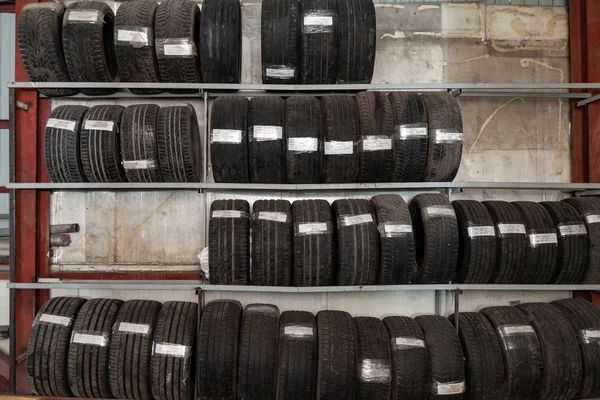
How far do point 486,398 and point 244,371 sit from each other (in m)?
2.05

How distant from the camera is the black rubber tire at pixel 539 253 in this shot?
3.42 meters

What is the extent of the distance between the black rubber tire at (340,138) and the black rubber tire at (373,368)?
1.43 meters

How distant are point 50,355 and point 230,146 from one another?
7.85ft

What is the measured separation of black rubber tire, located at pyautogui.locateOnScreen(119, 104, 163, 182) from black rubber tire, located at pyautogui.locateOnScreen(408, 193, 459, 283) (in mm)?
2488

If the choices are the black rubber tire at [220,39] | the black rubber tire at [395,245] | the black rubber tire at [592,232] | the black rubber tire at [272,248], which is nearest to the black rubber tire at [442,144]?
the black rubber tire at [395,245]

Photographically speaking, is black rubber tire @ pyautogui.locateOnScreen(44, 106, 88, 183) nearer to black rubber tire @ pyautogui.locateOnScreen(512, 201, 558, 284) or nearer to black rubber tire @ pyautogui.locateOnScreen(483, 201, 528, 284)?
black rubber tire @ pyautogui.locateOnScreen(483, 201, 528, 284)

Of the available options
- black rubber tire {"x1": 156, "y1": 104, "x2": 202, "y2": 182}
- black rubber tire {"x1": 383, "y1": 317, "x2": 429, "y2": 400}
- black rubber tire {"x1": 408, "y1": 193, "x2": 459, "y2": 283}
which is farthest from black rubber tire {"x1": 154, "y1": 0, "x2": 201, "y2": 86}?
black rubber tire {"x1": 383, "y1": 317, "x2": 429, "y2": 400}

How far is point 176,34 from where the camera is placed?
3.49 m

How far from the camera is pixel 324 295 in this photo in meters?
3.96

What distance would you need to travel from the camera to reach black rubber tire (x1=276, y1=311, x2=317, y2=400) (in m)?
3.09

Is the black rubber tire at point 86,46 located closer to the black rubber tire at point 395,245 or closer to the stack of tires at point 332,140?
the stack of tires at point 332,140

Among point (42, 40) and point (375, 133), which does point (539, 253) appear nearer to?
point (375, 133)

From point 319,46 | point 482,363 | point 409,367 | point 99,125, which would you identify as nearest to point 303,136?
point 319,46

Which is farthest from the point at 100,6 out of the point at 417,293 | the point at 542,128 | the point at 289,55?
the point at 542,128
